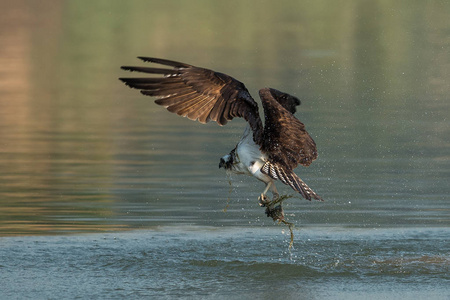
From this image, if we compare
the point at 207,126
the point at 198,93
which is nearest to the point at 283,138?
the point at 198,93

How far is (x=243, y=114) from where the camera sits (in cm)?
789

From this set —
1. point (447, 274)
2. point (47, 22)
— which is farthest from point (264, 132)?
point (47, 22)

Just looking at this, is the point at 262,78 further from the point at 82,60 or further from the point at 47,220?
the point at 47,220

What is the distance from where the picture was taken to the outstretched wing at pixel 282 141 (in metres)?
7.89

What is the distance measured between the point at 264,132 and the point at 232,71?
40.4 feet

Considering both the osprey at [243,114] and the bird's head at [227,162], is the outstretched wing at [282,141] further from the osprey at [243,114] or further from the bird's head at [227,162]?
the bird's head at [227,162]

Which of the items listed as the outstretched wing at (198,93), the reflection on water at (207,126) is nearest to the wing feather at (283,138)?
the outstretched wing at (198,93)

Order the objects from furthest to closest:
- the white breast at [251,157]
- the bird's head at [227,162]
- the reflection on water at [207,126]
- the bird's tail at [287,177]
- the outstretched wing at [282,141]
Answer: the reflection on water at [207,126] < the bird's head at [227,162] < the white breast at [251,157] < the outstretched wing at [282,141] < the bird's tail at [287,177]

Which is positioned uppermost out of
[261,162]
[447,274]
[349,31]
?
[349,31]

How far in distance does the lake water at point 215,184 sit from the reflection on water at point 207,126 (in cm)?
4

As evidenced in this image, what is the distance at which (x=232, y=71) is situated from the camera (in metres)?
20.2

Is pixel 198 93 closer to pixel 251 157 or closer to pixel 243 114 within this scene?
pixel 243 114

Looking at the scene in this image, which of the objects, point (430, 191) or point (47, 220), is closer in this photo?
point (47, 220)

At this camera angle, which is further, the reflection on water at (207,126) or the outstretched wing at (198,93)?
the reflection on water at (207,126)
